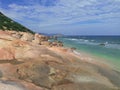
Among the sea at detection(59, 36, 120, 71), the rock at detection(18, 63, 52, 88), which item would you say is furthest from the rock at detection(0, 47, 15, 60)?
the sea at detection(59, 36, 120, 71)

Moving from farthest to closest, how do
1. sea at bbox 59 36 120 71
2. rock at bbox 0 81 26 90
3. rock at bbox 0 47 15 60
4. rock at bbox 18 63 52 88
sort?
1. sea at bbox 59 36 120 71
2. rock at bbox 0 47 15 60
3. rock at bbox 18 63 52 88
4. rock at bbox 0 81 26 90

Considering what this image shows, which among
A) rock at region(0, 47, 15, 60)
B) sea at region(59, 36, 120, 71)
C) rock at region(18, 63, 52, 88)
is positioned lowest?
sea at region(59, 36, 120, 71)

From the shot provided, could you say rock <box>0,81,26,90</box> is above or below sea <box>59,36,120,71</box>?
above

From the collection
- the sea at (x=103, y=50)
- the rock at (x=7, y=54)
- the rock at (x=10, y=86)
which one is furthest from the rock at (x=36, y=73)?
the sea at (x=103, y=50)

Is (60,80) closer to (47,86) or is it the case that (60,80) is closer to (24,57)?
(47,86)

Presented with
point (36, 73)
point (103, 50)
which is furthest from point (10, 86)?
point (103, 50)

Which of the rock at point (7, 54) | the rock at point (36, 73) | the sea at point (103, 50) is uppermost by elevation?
the rock at point (7, 54)

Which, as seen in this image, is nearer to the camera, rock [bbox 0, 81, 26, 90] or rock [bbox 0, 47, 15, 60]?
rock [bbox 0, 81, 26, 90]

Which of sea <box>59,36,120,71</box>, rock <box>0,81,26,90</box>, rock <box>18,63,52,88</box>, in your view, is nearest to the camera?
rock <box>0,81,26,90</box>

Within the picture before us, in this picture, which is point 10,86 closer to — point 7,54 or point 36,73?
point 36,73

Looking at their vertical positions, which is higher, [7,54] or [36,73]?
[7,54]

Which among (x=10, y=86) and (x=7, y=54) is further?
(x=7, y=54)

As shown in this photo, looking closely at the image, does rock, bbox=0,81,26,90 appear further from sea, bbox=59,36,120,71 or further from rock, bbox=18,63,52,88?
sea, bbox=59,36,120,71

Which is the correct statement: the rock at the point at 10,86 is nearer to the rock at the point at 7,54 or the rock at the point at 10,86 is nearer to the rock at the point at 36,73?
the rock at the point at 36,73
